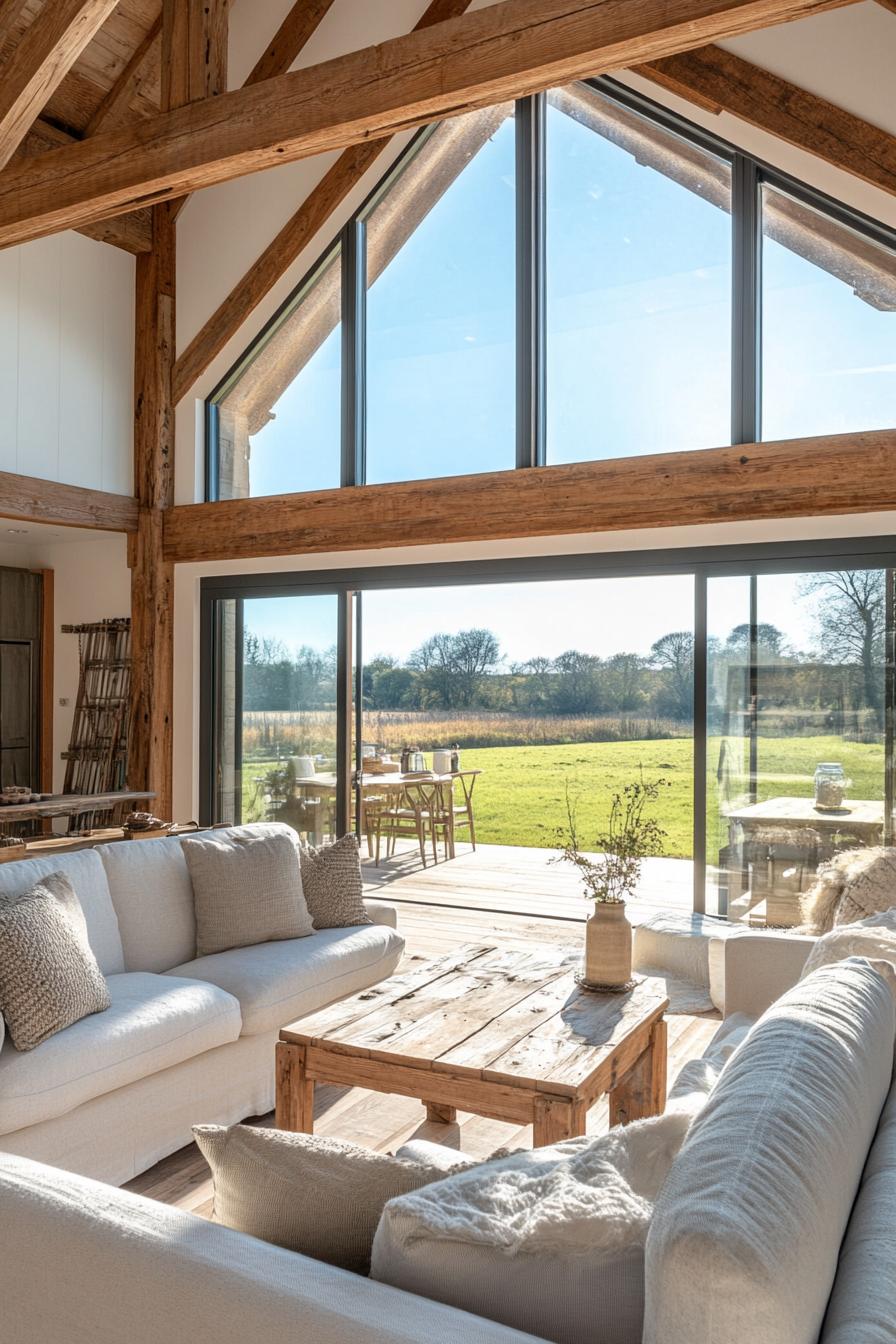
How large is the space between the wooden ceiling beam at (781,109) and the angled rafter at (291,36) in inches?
91.5

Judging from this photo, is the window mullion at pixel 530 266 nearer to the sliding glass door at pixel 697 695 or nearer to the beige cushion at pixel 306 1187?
the sliding glass door at pixel 697 695

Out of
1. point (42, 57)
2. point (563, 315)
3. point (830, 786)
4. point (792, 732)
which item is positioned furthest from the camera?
point (563, 315)

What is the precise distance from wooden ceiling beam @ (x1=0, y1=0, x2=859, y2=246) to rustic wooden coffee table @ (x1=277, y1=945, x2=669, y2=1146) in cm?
278

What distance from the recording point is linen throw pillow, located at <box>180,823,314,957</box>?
3.79m

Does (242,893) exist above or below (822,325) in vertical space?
below

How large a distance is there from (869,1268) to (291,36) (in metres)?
7.48

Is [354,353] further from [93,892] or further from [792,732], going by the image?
[93,892]

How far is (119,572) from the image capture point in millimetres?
7871

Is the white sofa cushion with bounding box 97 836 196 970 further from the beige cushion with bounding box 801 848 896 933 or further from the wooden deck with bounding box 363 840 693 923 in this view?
the wooden deck with bounding box 363 840 693 923

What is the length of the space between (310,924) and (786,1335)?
315 cm

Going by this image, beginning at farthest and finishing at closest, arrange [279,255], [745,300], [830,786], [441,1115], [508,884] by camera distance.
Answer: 1. [508,884]
2. [279,255]
3. [745,300]
4. [830,786]
5. [441,1115]

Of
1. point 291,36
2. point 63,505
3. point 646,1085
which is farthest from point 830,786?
point 291,36

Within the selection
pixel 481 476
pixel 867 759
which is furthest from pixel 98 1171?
pixel 481 476

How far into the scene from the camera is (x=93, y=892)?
3.46 meters
